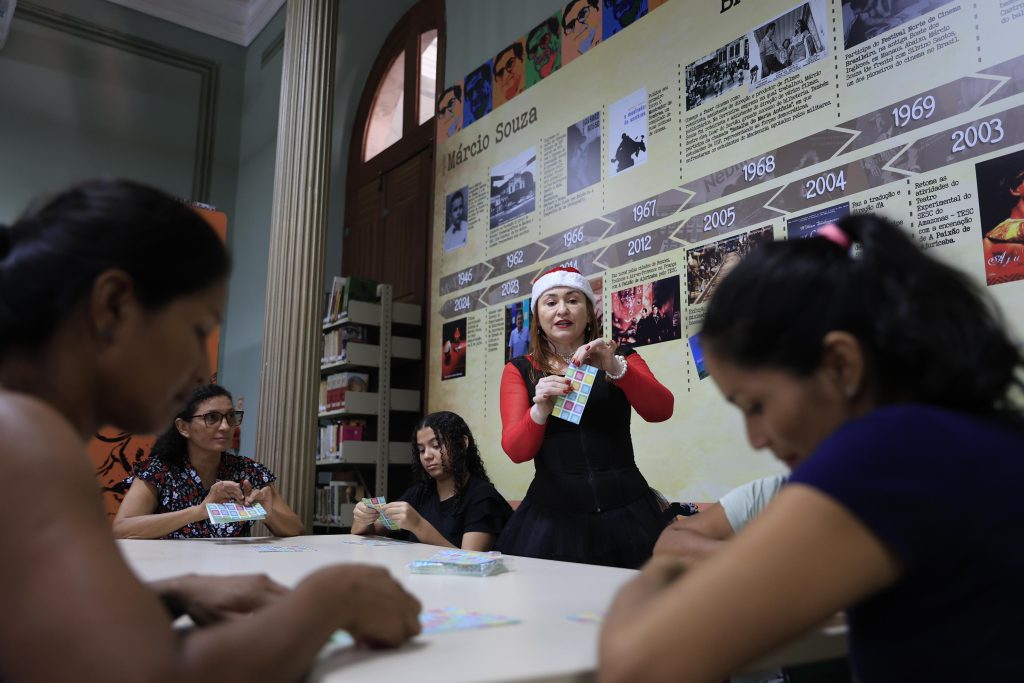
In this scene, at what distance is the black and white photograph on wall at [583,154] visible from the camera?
4062mm

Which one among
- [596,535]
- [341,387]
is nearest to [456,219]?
[341,387]

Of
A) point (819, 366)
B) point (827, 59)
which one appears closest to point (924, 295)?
point (819, 366)

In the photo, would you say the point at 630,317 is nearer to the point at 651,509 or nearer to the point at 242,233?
the point at 651,509

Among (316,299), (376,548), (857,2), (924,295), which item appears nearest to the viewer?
(924,295)

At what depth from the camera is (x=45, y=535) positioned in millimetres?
627

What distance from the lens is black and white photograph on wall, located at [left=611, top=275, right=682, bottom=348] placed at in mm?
3525

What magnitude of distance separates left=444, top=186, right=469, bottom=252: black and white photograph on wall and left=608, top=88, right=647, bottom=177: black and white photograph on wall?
1309mm

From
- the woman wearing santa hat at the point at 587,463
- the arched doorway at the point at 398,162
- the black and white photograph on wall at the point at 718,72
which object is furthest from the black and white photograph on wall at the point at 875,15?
the arched doorway at the point at 398,162

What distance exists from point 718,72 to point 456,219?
2.11 meters

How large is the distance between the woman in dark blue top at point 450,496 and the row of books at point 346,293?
220cm

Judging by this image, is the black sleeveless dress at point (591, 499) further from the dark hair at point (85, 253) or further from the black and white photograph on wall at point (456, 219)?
the black and white photograph on wall at point (456, 219)

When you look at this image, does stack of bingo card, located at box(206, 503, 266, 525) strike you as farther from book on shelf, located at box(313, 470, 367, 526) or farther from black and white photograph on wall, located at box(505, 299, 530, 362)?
book on shelf, located at box(313, 470, 367, 526)

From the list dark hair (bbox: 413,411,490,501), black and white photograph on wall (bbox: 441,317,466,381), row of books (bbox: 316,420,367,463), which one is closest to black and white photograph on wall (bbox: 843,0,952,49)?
dark hair (bbox: 413,411,490,501)

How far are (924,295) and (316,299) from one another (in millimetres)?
4299
